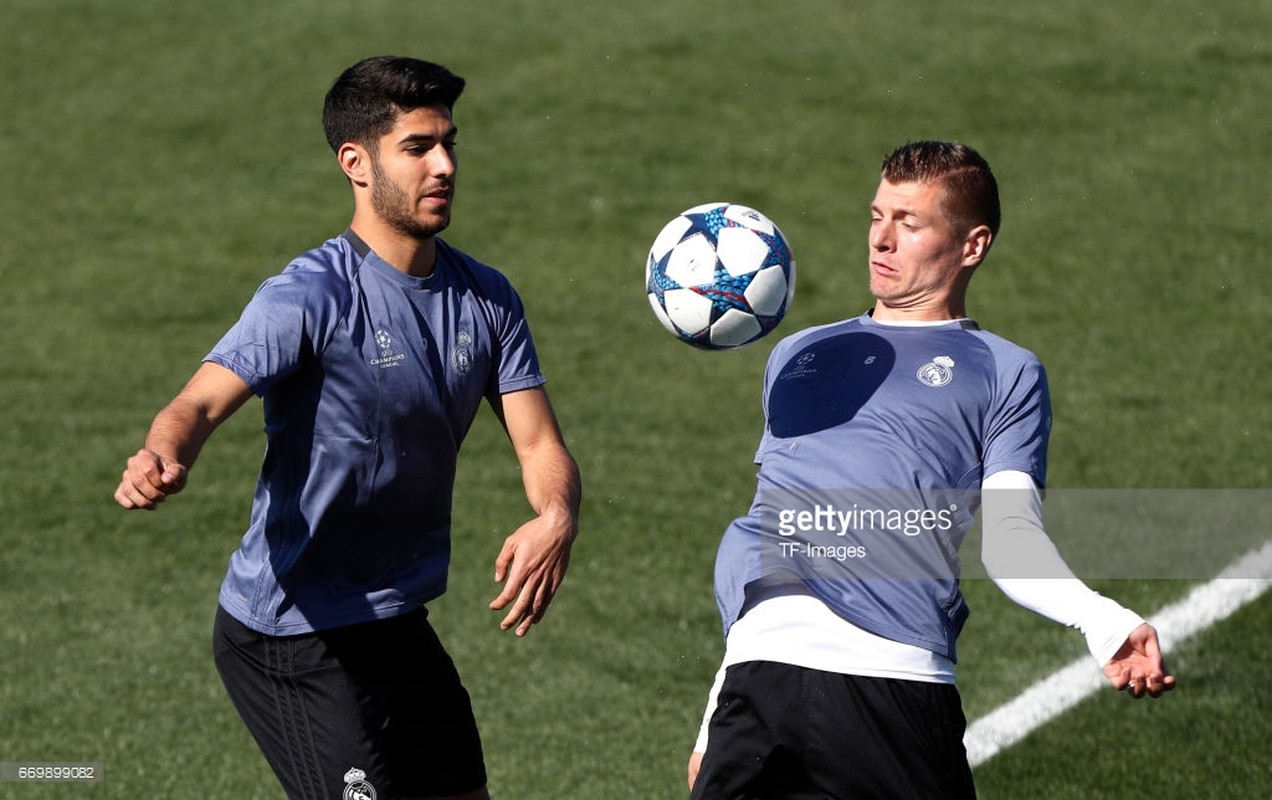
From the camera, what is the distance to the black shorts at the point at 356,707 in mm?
5328

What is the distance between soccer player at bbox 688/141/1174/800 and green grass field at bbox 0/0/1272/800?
2794 millimetres

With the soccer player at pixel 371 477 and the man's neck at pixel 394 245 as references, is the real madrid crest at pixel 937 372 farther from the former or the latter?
the man's neck at pixel 394 245

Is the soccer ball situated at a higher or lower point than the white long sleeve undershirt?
higher

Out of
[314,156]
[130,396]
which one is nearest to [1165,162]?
[314,156]

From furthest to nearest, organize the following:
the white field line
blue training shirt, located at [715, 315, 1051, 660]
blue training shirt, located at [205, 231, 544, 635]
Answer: the white field line
blue training shirt, located at [205, 231, 544, 635]
blue training shirt, located at [715, 315, 1051, 660]

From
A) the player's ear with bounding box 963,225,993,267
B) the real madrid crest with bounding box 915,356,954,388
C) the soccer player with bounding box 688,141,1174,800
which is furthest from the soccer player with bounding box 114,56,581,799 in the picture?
the player's ear with bounding box 963,225,993,267

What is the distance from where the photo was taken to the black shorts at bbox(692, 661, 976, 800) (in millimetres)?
4648

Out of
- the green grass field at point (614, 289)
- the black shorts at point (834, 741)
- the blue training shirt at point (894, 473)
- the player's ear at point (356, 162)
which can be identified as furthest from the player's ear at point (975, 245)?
the green grass field at point (614, 289)

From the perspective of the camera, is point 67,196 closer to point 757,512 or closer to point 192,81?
point 192,81

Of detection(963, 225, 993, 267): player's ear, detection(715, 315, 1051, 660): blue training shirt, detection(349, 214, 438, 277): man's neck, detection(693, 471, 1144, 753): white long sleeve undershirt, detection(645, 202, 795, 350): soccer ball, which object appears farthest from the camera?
detection(645, 202, 795, 350): soccer ball

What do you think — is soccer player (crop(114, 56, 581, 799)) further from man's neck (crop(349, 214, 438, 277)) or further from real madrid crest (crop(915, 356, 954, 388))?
real madrid crest (crop(915, 356, 954, 388))

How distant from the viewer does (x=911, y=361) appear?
16.3 feet

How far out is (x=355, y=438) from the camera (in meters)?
5.31

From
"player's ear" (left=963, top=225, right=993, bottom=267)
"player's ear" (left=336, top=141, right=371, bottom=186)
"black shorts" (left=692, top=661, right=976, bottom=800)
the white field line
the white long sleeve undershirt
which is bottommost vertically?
the white field line
